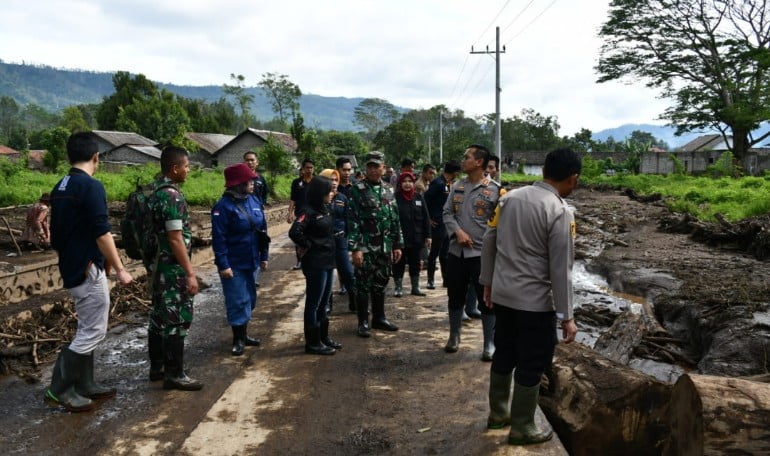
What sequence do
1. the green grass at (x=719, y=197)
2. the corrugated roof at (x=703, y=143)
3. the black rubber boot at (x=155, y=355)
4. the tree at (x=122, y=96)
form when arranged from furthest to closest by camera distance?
1. the corrugated roof at (x=703, y=143)
2. the tree at (x=122, y=96)
3. the green grass at (x=719, y=197)
4. the black rubber boot at (x=155, y=355)

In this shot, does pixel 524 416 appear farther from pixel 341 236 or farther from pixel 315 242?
pixel 341 236

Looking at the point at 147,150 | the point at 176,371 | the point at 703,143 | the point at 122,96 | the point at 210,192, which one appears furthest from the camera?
the point at 703,143

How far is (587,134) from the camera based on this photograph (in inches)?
2891

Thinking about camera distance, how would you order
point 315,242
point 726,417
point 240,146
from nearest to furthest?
point 726,417 < point 315,242 < point 240,146

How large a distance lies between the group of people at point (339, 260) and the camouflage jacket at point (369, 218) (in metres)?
0.01

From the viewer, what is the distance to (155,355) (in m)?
4.63

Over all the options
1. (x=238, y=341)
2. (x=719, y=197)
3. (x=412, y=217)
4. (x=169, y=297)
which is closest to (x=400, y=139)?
(x=719, y=197)

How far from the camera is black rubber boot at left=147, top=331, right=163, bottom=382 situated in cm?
457

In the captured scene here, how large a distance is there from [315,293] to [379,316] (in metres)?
1.18

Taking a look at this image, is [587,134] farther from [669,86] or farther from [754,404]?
[754,404]

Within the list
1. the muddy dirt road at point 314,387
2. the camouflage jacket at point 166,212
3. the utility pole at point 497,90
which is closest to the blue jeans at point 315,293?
the muddy dirt road at point 314,387

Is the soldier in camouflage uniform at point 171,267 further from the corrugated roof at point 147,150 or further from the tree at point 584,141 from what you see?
the tree at point 584,141

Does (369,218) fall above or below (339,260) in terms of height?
above

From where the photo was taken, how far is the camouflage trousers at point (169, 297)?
429cm
